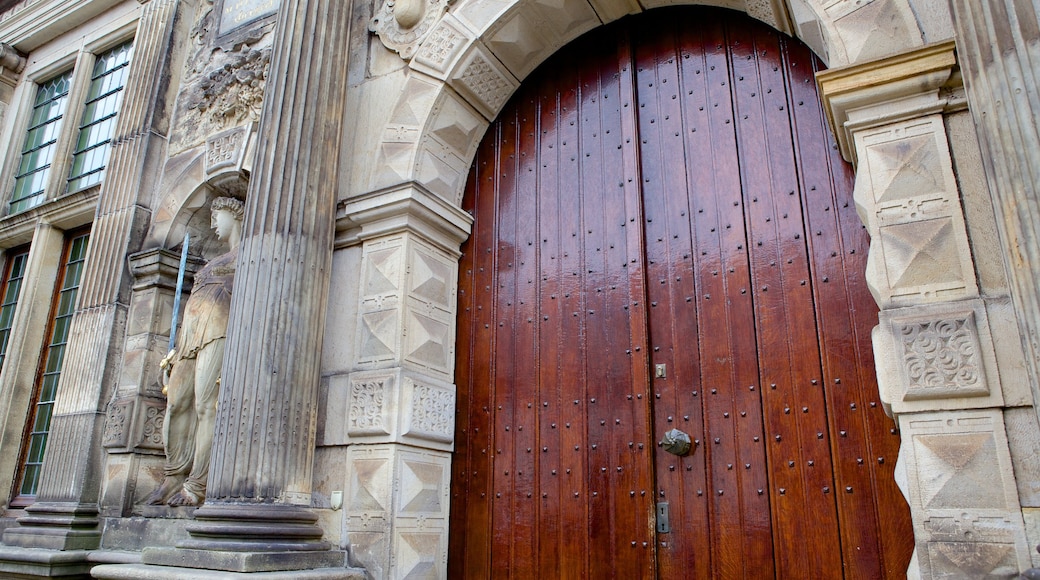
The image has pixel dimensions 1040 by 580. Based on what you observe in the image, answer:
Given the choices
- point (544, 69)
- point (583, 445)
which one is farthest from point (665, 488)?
point (544, 69)

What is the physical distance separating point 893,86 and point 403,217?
266cm

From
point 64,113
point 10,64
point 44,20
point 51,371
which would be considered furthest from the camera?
point 10,64

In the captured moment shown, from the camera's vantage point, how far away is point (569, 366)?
4234 millimetres

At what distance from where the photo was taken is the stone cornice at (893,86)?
296cm

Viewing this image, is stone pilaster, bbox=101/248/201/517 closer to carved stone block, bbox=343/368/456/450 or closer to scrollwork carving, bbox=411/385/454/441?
carved stone block, bbox=343/368/456/450

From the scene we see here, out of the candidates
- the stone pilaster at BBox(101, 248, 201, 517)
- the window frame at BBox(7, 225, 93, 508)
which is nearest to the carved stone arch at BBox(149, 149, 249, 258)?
the stone pilaster at BBox(101, 248, 201, 517)

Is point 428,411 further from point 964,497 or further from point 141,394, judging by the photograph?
point 964,497

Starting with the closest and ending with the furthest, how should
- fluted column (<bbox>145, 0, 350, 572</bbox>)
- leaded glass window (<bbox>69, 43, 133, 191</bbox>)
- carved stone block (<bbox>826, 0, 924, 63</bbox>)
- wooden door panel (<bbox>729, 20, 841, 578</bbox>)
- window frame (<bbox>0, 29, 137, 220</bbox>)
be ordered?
carved stone block (<bbox>826, 0, 924, 63</bbox>), wooden door panel (<bbox>729, 20, 841, 578</bbox>), fluted column (<bbox>145, 0, 350, 572</bbox>), leaded glass window (<bbox>69, 43, 133, 191</bbox>), window frame (<bbox>0, 29, 137, 220</bbox>)

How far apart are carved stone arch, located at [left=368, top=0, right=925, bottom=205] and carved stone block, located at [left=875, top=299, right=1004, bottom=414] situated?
2412mm

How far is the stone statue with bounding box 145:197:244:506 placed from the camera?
15.1 ft

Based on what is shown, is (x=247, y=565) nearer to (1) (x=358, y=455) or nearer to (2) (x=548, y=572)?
(1) (x=358, y=455)

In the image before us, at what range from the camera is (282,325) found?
14.0 feet

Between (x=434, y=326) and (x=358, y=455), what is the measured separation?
868mm

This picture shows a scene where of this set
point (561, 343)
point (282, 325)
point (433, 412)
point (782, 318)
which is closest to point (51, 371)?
point (282, 325)
